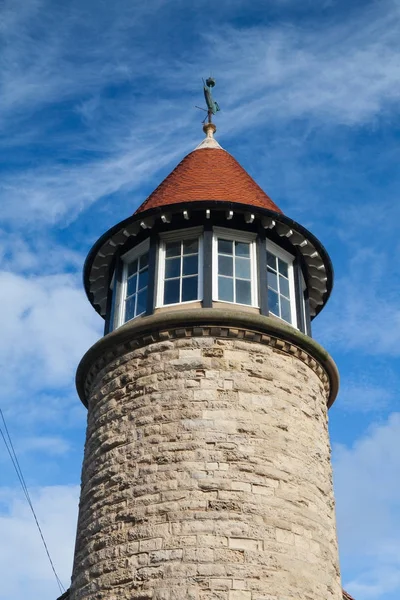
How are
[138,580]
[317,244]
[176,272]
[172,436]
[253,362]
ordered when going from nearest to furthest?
[138,580]
[172,436]
[253,362]
[176,272]
[317,244]

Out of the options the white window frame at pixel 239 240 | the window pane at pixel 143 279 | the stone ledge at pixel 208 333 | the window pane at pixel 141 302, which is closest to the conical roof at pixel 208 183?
the white window frame at pixel 239 240

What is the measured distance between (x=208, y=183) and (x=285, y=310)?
256 cm

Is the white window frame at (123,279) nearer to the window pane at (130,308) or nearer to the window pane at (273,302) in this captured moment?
the window pane at (130,308)

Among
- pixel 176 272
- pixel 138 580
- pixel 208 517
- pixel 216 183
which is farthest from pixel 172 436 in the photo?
pixel 216 183

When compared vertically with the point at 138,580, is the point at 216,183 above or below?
above

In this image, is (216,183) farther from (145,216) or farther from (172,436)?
(172,436)

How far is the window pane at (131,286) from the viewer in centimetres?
1272

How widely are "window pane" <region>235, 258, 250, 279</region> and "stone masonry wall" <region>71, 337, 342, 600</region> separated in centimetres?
133

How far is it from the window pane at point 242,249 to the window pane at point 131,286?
1744 millimetres

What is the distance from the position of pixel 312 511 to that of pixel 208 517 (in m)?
1.61

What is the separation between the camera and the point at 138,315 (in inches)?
480

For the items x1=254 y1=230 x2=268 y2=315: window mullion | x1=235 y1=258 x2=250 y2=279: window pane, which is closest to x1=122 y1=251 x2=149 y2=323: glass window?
x1=235 y1=258 x2=250 y2=279: window pane

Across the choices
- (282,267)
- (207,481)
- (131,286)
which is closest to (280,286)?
(282,267)

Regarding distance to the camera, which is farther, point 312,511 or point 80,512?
point 80,512
